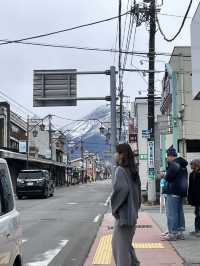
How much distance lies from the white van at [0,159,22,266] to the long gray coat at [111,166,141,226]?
128 centimetres

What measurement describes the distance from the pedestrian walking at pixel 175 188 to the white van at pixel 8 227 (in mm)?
5846

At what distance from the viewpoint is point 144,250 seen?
37.9 ft

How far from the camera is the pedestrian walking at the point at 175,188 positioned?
1213 centimetres

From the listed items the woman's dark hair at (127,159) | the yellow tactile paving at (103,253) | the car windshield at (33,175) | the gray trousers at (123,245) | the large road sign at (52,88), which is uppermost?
the large road sign at (52,88)

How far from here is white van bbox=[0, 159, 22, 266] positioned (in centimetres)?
578

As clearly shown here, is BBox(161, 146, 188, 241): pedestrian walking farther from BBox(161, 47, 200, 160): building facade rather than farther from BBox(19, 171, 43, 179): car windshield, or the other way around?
BBox(19, 171, 43, 179): car windshield

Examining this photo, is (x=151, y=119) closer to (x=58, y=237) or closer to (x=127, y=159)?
(x=58, y=237)

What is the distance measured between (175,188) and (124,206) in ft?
16.5

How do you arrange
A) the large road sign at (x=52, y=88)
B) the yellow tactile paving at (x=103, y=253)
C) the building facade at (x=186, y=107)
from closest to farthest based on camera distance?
the yellow tactile paving at (x=103, y=253)
the large road sign at (x=52, y=88)
the building facade at (x=186, y=107)

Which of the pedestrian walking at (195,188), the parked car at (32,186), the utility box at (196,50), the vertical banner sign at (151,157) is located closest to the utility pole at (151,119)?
Result: the vertical banner sign at (151,157)

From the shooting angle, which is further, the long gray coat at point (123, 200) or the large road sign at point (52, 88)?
the large road sign at point (52, 88)

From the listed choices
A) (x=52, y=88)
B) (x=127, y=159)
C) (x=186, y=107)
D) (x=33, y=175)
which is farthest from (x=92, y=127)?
(x=127, y=159)

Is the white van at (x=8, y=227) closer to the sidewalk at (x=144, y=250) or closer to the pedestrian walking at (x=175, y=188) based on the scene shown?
the sidewalk at (x=144, y=250)

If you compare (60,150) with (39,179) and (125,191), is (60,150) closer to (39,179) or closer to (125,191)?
(39,179)
